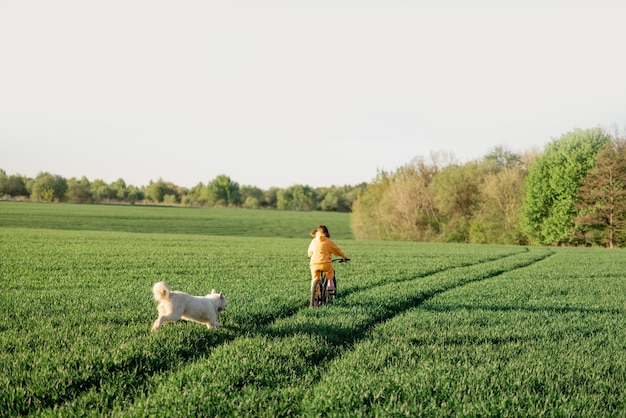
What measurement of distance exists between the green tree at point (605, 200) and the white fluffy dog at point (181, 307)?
60755mm

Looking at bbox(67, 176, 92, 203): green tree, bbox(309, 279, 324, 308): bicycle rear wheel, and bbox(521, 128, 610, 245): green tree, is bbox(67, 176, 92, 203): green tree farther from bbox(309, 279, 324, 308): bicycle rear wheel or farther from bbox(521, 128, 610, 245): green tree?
bbox(309, 279, 324, 308): bicycle rear wheel

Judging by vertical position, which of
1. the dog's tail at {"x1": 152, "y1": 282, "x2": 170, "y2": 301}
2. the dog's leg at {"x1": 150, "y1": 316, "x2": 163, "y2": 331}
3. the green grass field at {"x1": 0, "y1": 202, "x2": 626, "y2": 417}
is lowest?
the green grass field at {"x1": 0, "y1": 202, "x2": 626, "y2": 417}

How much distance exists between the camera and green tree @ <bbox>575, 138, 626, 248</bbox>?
58.4m

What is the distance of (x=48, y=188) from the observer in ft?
433

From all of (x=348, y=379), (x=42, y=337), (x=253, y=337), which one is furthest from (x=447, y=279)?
(x=42, y=337)

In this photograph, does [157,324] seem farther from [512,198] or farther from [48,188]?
[48,188]

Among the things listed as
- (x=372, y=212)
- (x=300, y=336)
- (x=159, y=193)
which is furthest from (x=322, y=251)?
(x=159, y=193)

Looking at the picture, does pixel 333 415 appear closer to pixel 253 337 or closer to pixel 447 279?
pixel 253 337

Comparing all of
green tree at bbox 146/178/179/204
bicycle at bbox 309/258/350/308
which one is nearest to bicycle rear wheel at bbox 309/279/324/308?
bicycle at bbox 309/258/350/308

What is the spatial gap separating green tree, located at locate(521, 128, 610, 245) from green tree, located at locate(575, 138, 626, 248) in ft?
4.43

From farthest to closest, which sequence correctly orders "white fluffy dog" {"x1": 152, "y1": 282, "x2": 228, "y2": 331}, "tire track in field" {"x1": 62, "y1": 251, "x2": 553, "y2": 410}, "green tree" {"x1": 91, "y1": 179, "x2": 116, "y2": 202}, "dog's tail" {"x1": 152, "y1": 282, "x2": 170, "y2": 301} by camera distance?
1. "green tree" {"x1": 91, "y1": 179, "x2": 116, "y2": 202}
2. "white fluffy dog" {"x1": 152, "y1": 282, "x2": 228, "y2": 331}
3. "dog's tail" {"x1": 152, "y1": 282, "x2": 170, "y2": 301}
4. "tire track in field" {"x1": 62, "y1": 251, "x2": 553, "y2": 410}

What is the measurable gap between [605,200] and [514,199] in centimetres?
1322

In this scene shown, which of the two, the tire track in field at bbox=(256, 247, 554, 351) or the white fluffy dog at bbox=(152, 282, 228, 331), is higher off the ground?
the white fluffy dog at bbox=(152, 282, 228, 331)

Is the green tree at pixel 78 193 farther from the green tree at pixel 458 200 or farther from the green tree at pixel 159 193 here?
the green tree at pixel 458 200
